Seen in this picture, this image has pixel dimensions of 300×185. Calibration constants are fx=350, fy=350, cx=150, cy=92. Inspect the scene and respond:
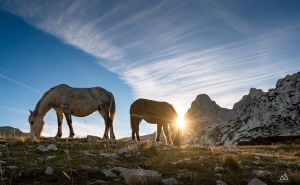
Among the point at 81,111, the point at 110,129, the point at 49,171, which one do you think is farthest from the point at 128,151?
the point at 110,129

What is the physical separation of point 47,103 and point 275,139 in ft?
46.9

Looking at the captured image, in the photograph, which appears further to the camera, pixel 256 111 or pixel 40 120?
pixel 256 111

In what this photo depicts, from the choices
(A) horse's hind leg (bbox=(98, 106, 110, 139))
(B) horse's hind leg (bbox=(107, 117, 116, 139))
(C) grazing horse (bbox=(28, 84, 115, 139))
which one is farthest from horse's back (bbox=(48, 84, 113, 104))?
(B) horse's hind leg (bbox=(107, 117, 116, 139))

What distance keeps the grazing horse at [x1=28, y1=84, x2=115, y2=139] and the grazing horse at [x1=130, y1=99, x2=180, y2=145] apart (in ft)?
5.35

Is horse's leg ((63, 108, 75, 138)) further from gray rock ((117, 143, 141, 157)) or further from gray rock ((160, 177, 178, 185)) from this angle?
gray rock ((160, 177, 178, 185))

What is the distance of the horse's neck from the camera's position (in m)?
18.7

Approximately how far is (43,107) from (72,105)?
1.68 m

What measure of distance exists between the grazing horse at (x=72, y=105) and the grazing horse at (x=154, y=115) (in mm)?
1631

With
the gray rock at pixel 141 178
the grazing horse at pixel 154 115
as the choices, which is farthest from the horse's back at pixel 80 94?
the gray rock at pixel 141 178

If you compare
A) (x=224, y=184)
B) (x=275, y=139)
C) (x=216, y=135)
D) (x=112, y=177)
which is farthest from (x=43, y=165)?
(x=216, y=135)

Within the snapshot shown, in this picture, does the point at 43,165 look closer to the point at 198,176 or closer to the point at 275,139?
the point at 198,176

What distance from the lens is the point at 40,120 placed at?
18.4m

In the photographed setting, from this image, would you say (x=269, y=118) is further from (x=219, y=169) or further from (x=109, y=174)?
(x=109, y=174)

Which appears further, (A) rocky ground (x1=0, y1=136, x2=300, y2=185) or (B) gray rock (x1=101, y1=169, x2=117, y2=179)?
(B) gray rock (x1=101, y1=169, x2=117, y2=179)
